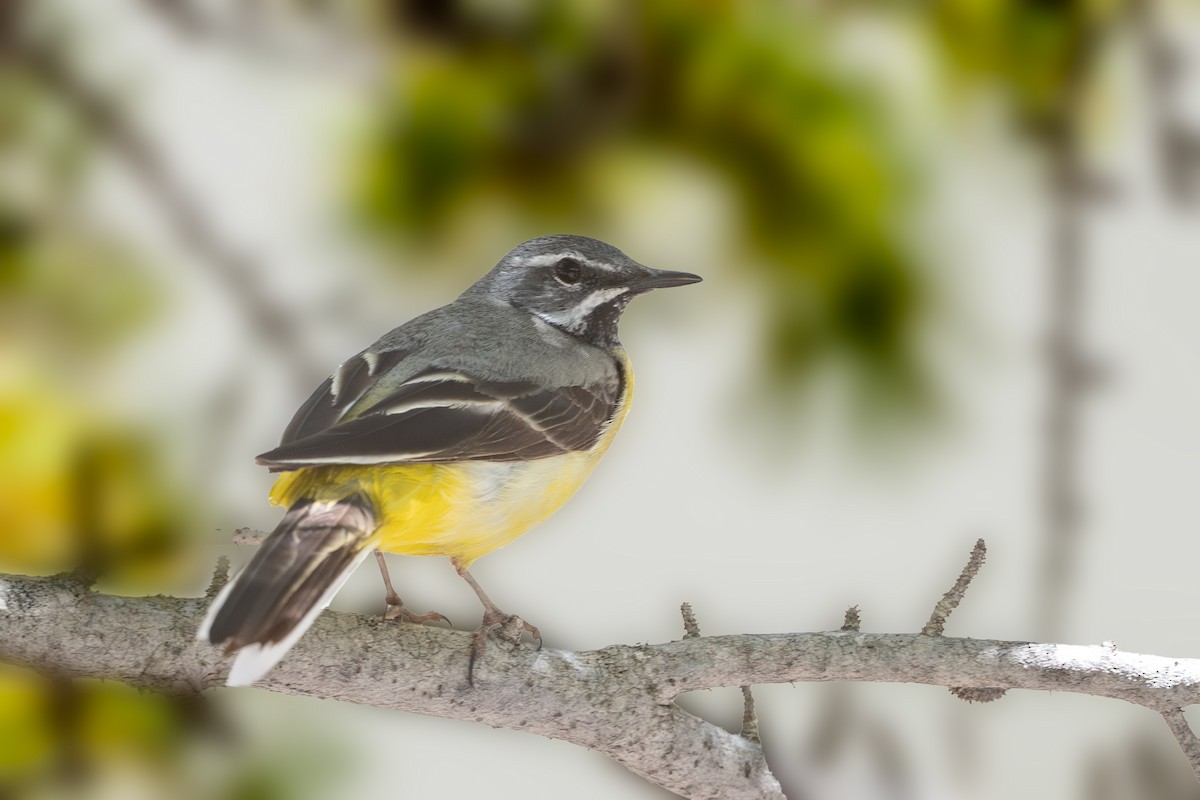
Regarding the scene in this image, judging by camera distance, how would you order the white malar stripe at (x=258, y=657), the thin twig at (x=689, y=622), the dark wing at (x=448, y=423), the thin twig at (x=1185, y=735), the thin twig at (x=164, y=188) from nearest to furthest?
the white malar stripe at (x=258, y=657) → the dark wing at (x=448, y=423) → the thin twig at (x=1185, y=735) → the thin twig at (x=689, y=622) → the thin twig at (x=164, y=188)

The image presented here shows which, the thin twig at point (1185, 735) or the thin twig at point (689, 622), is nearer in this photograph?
the thin twig at point (1185, 735)

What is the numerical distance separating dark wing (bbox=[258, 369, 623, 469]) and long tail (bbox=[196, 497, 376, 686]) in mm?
125

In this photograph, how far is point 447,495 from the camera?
228cm

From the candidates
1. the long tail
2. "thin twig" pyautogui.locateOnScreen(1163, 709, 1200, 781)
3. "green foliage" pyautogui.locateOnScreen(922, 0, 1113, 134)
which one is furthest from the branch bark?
"green foliage" pyautogui.locateOnScreen(922, 0, 1113, 134)

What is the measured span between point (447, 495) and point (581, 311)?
2.29 ft

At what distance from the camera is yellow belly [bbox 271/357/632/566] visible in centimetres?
224

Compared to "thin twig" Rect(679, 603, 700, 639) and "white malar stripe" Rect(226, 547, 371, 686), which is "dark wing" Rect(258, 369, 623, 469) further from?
Result: "thin twig" Rect(679, 603, 700, 639)

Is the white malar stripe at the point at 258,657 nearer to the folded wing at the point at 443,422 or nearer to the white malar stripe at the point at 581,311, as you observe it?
the folded wing at the point at 443,422

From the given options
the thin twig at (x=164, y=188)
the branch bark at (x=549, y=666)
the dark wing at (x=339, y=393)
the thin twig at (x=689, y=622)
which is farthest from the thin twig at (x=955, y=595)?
the thin twig at (x=164, y=188)

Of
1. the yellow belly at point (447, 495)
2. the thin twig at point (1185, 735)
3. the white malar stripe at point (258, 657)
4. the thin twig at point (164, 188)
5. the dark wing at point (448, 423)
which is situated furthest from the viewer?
the thin twig at point (164, 188)

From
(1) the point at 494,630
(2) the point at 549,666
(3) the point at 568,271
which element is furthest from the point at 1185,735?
(3) the point at 568,271

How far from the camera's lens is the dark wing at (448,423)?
6.88 ft

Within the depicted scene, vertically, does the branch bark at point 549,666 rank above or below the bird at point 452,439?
below

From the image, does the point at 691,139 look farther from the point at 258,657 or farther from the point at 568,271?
the point at 258,657
